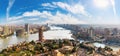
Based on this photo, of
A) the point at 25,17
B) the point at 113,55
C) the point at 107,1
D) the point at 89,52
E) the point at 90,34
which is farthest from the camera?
the point at 90,34

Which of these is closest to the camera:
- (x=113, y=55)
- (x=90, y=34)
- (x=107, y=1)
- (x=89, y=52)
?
(x=107, y=1)

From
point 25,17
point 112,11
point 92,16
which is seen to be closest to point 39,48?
point 25,17

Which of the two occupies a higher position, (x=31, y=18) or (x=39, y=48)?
(x=31, y=18)

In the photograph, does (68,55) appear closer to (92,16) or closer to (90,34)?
(92,16)

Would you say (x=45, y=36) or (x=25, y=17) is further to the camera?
(x=45, y=36)

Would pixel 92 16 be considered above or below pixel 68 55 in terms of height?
above

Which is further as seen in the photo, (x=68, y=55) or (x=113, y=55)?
(x=113, y=55)

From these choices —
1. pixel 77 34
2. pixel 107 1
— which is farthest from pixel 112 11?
pixel 77 34

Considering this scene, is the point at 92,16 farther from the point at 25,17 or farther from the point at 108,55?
the point at 25,17

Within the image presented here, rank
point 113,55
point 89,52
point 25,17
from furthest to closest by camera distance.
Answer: point 25,17, point 89,52, point 113,55
